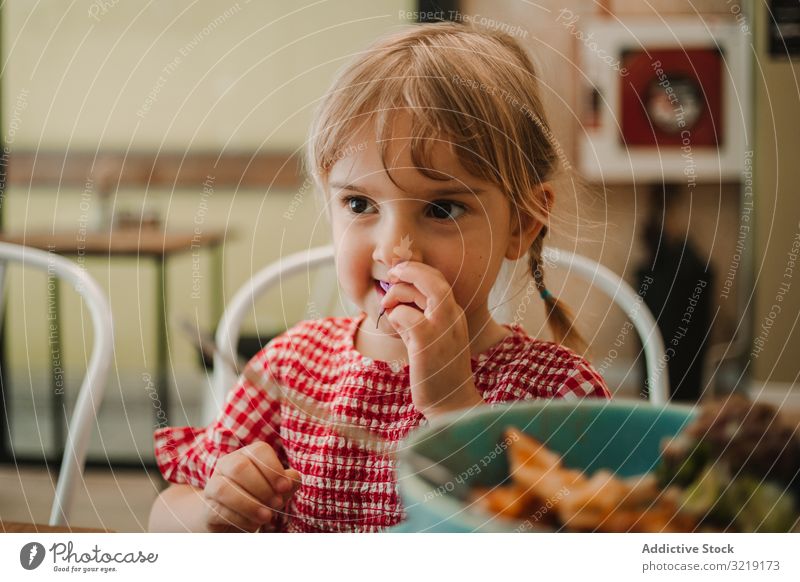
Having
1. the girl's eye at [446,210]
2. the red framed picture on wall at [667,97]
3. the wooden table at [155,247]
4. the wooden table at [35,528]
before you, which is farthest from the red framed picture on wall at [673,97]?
the wooden table at [35,528]

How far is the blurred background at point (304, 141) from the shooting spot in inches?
17.0

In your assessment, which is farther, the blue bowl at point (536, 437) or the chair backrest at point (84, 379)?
the chair backrest at point (84, 379)

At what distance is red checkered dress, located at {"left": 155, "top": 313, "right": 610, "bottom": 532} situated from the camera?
0.44m

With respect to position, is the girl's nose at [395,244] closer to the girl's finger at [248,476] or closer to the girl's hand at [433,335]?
the girl's hand at [433,335]

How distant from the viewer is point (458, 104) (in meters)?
0.41

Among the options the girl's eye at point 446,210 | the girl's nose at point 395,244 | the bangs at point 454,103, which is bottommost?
the girl's nose at point 395,244

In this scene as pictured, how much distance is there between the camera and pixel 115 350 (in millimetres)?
493

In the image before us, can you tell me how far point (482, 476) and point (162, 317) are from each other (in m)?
0.20

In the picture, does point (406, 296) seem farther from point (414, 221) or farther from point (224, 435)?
point (224, 435)

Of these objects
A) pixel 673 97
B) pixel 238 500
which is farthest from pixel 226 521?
pixel 673 97

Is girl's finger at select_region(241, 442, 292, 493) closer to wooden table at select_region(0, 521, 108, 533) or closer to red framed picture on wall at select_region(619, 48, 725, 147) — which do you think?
wooden table at select_region(0, 521, 108, 533)

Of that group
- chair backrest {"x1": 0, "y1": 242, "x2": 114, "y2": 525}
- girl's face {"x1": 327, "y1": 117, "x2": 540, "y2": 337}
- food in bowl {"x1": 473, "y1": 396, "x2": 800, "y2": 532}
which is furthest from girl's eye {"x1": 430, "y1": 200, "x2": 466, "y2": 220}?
chair backrest {"x1": 0, "y1": 242, "x2": 114, "y2": 525}

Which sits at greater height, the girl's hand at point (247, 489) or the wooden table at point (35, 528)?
the girl's hand at point (247, 489)

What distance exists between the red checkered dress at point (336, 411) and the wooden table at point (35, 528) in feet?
0.18
